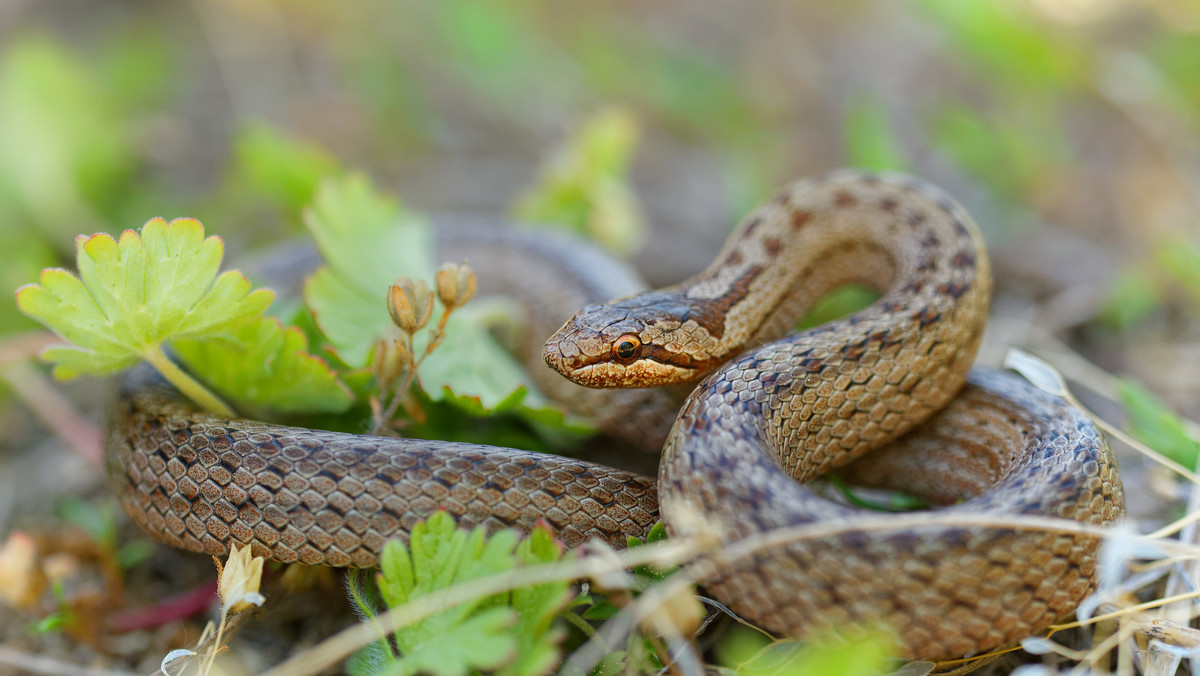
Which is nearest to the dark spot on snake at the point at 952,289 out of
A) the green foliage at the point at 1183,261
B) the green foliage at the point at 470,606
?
the green foliage at the point at 1183,261

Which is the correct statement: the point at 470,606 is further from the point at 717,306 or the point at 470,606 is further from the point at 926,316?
the point at 926,316

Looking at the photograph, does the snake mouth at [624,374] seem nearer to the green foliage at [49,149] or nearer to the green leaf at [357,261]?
the green leaf at [357,261]

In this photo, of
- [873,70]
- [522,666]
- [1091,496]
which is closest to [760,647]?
[522,666]

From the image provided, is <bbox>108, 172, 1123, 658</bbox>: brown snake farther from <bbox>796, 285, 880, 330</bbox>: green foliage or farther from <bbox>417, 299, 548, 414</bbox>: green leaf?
<bbox>796, 285, 880, 330</bbox>: green foliage

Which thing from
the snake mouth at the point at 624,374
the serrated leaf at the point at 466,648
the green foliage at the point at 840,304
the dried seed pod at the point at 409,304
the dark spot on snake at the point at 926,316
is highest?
the dried seed pod at the point at 409,304

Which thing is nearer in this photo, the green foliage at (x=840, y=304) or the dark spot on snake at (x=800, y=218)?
the dark spot on snake at (x=800, y=218)

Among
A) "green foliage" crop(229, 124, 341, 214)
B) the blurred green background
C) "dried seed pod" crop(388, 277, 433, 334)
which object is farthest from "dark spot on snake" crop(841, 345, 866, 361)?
"green foliage" crop(229, 124, 341, 214)

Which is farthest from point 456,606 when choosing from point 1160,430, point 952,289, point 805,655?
point 1160,430
